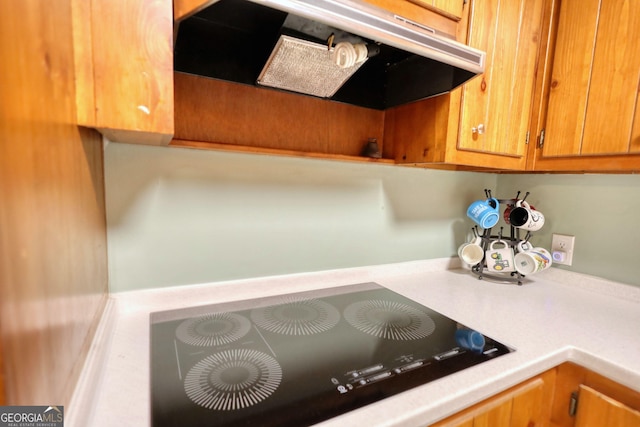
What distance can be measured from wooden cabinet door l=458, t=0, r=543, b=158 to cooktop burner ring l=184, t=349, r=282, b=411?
823mm

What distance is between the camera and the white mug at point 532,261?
1.14 meters

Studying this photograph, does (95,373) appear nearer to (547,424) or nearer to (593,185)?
(547,424)

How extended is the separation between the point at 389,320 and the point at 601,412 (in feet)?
1.62

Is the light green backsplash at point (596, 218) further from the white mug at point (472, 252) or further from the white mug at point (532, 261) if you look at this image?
the white mug at point (472, 252)

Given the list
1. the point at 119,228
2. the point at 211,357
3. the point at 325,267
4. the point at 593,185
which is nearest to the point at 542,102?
the point at 593,185

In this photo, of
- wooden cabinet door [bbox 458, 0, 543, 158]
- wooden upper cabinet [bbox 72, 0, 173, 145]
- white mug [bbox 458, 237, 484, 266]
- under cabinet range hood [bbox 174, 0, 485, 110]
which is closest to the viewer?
wooden upper cabinet [bbox 72, 0, 173, 145]

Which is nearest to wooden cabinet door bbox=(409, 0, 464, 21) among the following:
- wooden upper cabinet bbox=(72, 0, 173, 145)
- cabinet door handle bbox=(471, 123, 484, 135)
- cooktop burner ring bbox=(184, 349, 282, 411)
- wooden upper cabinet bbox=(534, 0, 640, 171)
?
cabinet door handle bbox=(471, 123, 484, 135)

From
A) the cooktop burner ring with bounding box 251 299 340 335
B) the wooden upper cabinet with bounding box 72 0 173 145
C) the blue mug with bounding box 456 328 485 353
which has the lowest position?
the cooktop burner ring with bounding box 251 299 340 335

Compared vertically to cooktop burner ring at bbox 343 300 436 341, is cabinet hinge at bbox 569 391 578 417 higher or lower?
lower

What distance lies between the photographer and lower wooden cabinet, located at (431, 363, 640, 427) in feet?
1.96

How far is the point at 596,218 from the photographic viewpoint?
1.12 m

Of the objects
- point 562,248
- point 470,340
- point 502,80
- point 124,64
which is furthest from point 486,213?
point 124,64

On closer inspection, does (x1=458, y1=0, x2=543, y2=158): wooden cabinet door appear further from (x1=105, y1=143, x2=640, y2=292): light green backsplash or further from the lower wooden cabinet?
the lower wooden cabinet

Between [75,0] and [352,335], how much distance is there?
83 cm
